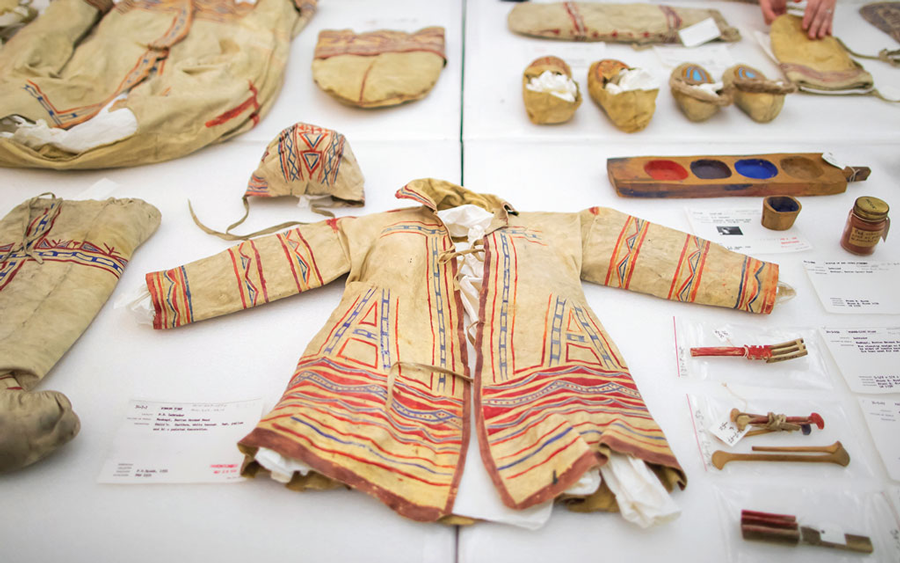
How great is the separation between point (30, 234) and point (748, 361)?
2.18 metres

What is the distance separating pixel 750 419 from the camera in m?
1.50

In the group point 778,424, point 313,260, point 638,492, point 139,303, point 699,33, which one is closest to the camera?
point 638,492

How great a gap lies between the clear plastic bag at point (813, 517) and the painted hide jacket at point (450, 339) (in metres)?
0.15

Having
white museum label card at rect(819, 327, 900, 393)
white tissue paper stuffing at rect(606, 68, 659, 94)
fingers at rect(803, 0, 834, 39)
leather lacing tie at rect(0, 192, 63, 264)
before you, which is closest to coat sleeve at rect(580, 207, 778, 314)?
white museum label card at rect(819, 327, 900, 393)

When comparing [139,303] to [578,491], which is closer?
[578,491]

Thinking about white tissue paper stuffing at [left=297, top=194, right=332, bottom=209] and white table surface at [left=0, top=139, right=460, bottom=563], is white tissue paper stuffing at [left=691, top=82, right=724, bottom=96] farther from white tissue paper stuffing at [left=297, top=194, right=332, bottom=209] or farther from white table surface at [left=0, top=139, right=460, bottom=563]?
white tissue paper stuffing at [left=297, top=194, right=332, bottom=209]

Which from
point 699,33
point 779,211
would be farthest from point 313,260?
point 699,33

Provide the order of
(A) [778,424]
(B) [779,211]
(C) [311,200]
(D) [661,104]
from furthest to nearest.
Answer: (D) [661,104] < (C) [311,200] < (B) [779,211] < (A) [778,424]

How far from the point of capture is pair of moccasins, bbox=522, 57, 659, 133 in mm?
2527

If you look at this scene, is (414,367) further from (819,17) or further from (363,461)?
(819,17)

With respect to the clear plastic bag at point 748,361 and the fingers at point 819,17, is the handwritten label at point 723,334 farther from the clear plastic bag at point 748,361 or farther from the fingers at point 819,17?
the fingers at point 819,17

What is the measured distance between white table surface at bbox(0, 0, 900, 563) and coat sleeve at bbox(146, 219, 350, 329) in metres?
0.08

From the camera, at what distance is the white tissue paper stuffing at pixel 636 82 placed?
2523 mm

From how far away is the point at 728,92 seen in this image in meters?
2.65
